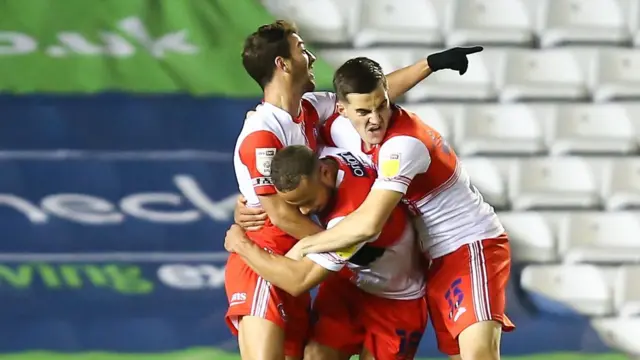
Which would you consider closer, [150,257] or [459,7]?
[150,257]

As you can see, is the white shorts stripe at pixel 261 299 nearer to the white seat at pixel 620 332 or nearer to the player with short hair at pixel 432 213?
the player with short hair at pixel 432 213

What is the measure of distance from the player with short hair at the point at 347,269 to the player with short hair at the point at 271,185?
0.06 m

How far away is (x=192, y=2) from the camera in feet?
16.1

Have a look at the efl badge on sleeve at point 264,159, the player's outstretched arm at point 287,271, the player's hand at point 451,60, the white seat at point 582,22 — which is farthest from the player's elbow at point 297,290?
the white seat at point 582,22

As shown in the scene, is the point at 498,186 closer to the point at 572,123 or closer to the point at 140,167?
the point at 572,123

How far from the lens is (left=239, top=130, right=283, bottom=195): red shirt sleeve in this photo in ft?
9.51

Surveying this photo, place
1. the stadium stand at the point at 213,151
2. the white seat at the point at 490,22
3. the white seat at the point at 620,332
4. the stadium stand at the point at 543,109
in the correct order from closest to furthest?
the stadium stand at the point at 213,151 < the white seat at the point at 620,332 < the stadium stand at the point at 543,109 < the white seat at the point at 490,22

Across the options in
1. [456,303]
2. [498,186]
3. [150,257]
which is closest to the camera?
[456,303]

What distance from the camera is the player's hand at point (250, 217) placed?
3061mm

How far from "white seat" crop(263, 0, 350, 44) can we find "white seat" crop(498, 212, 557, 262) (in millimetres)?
1186

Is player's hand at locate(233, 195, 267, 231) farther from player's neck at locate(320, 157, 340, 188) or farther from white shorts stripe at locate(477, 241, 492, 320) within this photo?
white shorts stripe at locate(477, 241, 492, 320)

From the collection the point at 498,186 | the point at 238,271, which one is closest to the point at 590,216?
the point at 498,186

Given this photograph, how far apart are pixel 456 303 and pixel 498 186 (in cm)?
212

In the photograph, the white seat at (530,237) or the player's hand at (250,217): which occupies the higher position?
the player's hand at (250,217)
